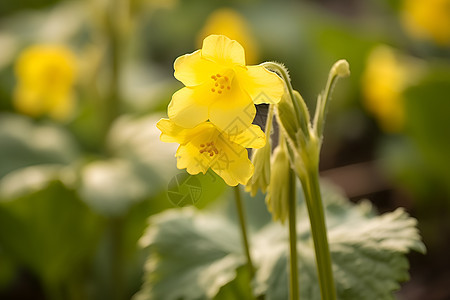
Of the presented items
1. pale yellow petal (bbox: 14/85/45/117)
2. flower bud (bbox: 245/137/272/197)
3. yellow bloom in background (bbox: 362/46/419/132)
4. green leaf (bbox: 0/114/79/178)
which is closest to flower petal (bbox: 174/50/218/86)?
flower bud (bbox: 245/137/272/197)

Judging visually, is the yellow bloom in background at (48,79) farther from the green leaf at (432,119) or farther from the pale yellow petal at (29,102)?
the green leaf at (432,119)

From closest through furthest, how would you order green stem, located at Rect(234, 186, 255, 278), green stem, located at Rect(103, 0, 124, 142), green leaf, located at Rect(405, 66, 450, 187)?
green stem, located at Rect(234, 186, 255, 278) < green stem, located at Rect(103, 0, 124, 142) < green leaf, located at Rect(405, 66, 450, 187)

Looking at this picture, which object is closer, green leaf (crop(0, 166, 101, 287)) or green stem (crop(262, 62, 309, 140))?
green stem (crop(262, 62, 309, 140))

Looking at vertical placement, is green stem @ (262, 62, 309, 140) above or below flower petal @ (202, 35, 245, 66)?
below

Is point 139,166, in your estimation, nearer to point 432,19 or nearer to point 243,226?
point 243,226

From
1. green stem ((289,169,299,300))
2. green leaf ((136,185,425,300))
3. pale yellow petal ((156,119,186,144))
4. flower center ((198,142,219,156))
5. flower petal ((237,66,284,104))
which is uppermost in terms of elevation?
flower petal ((237,66,284,104))

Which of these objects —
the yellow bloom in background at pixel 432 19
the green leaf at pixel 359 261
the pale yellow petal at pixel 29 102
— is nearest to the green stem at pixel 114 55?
the pale yellow petal at pixel 29 102

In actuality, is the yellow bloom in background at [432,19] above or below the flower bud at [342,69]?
below

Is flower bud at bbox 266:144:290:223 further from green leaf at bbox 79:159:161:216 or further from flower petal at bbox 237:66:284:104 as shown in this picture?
green leaf at bbox 79:159:161:216

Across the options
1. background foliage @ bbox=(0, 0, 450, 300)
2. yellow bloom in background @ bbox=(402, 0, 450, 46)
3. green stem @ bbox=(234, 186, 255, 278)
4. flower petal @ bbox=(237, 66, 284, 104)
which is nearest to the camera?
flower petal @ bbox=(237, 66, 284, 104)
